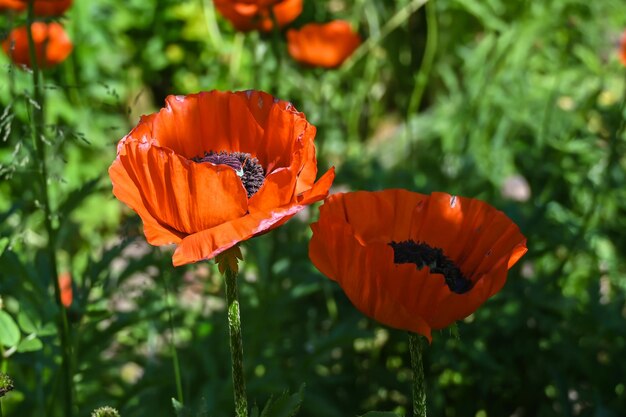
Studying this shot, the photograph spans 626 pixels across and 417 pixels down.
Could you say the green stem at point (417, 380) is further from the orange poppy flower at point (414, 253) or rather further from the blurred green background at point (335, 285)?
the blurred green background at point (335, 285)

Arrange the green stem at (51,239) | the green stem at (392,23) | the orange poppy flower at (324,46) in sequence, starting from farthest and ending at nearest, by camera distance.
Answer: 1. the green stem at (392,23)
2. the orange poppy flower at (324,46)
3. the green stem at (51,239)

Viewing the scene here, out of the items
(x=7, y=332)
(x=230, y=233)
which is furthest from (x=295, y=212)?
(x=7, y=332)

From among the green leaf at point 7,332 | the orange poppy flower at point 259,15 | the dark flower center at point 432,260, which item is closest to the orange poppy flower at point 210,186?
the dark flower center at point 432,260

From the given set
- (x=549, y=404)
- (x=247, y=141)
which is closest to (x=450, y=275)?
(x=247, y=141)

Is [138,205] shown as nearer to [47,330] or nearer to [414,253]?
[414,253]

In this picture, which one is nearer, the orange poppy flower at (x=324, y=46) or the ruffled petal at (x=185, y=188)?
the ruffled petal at (x=185, y=188)

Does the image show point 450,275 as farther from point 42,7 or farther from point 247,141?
point 42,7

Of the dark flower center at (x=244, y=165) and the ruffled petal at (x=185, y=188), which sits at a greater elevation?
the ruffled petal at (x=185, y=188)

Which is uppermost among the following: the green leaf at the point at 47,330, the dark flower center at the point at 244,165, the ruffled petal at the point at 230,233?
the ruffled petal at the point at 230,233
